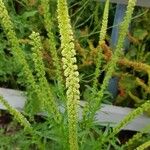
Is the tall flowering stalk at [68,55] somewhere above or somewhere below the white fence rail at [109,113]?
above

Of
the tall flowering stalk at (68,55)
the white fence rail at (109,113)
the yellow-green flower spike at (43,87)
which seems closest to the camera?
the tall flowering stalk at (68,55)

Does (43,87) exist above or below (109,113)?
above

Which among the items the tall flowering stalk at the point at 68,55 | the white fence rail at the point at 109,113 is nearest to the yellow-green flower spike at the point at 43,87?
the tall flowering stalk at the point at 68,55

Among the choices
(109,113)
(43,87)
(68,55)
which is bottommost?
(109,113)

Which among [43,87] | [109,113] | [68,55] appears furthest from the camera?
[109,113]

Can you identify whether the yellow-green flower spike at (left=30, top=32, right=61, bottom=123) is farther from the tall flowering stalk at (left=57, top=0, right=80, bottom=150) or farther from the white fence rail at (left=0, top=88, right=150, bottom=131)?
the white fence rail at (left=0, top=88, right=150, bottom=131)

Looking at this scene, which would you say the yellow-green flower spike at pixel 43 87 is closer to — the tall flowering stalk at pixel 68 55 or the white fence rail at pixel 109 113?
the tall flowering stalk at pixel 68 55

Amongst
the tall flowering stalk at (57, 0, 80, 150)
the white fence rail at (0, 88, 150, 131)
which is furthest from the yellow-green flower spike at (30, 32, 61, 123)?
the white fence rail at (0, 88, 150, 131)

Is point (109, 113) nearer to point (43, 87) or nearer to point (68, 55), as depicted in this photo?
point (43, 87)

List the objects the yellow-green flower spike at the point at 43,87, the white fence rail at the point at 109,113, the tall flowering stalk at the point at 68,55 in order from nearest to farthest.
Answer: the tall flowering stalk at the point at 68,55 → the yellow-green flower spike at the point at 43,87 → the white fence rail at the point at 109,113

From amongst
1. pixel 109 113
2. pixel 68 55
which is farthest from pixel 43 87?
pixel 109 113

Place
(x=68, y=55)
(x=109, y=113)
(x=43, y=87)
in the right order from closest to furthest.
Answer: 1. (x=68, y=55)
2. (x=43, y=87)
3. (x=109, y=113)

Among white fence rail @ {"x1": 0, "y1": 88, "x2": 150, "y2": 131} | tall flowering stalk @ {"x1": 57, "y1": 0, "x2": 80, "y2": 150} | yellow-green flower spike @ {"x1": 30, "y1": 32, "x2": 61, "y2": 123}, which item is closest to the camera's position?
tall flowering stalk @ {"x1": 57, "y1": 0, "x2": 80, "y2": 150}

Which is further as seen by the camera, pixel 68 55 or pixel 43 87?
pixel 43 87
